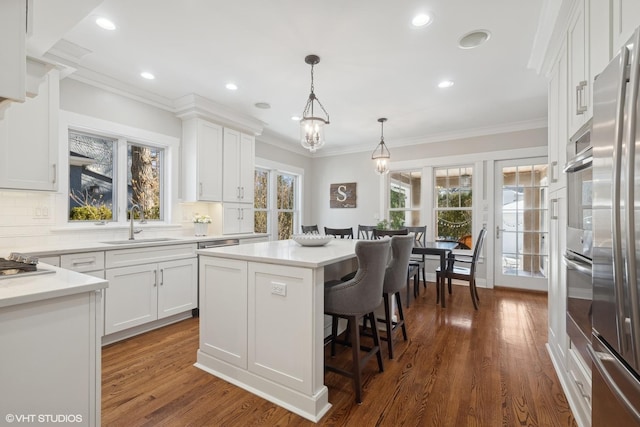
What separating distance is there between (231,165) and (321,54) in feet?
7.24

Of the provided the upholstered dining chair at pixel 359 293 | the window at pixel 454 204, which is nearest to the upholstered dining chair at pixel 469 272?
the window at pixel 454 204

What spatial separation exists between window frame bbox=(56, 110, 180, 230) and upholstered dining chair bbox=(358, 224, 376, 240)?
9.87ft

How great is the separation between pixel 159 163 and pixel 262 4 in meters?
2.59

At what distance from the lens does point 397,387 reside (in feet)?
6.82

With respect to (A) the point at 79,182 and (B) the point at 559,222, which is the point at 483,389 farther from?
(A) the point at 79,182

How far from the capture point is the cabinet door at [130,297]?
8.92ft

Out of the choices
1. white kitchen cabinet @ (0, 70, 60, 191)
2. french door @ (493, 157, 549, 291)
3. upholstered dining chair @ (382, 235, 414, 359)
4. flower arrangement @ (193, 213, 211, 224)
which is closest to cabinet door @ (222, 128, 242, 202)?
flower arrangement @ (193, 213, 211, 224)

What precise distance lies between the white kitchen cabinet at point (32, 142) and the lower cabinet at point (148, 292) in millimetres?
978

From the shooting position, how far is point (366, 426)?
1.69 metres

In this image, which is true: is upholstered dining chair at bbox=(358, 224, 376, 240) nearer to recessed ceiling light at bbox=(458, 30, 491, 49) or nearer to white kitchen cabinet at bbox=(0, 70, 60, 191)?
recessed ceiling light at bbox=(458, 30, 491, 49)

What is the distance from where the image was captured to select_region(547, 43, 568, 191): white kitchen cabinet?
211 cm

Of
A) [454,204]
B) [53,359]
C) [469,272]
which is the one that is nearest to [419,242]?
[469,272]

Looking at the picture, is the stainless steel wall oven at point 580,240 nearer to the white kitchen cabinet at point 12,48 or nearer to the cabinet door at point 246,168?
the white kitchen cabinet at point 12,48

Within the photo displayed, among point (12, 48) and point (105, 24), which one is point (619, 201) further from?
point (105, 24)
